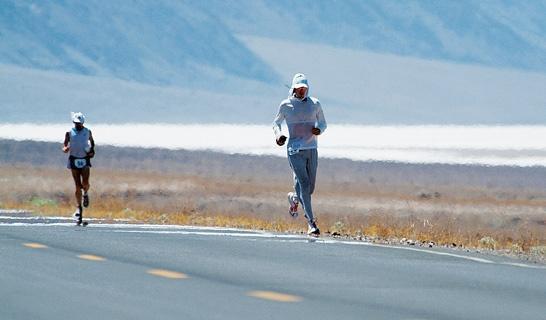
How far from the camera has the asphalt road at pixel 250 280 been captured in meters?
14.6

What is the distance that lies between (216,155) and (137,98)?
56232 millimetres

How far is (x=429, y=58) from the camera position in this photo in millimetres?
179875

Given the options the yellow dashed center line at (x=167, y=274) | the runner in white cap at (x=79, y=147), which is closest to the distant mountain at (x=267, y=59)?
the runner in white cap at (x=79, y=147)

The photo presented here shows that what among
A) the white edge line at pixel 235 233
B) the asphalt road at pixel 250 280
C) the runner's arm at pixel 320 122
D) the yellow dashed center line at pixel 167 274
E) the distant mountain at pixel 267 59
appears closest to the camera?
the asphalt road at pixel 250 280

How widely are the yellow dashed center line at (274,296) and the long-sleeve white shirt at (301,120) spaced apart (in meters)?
9.21

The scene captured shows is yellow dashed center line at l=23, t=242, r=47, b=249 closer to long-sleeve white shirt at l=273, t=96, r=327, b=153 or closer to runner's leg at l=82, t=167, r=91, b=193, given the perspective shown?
long-sleeve white shirt at l=273, t=96, r=327, b=153

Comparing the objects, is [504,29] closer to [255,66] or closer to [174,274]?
[255,66]

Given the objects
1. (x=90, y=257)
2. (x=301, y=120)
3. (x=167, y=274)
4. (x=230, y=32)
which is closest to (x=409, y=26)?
(x=230, y=32)

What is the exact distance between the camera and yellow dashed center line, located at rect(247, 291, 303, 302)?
50.3ft

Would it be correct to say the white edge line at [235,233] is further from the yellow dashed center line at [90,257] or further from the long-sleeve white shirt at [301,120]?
the yellow dashed center line at [90,257]

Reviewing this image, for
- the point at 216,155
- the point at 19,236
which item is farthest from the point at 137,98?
the point at 19,236

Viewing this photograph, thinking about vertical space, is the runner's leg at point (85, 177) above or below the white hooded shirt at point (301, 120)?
below

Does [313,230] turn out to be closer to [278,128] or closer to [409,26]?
[278,128]

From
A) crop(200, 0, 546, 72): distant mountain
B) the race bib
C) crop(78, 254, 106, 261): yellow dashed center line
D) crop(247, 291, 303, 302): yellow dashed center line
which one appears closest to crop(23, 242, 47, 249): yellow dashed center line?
crop(78, 254, 106, 261): yellow dashed center line
